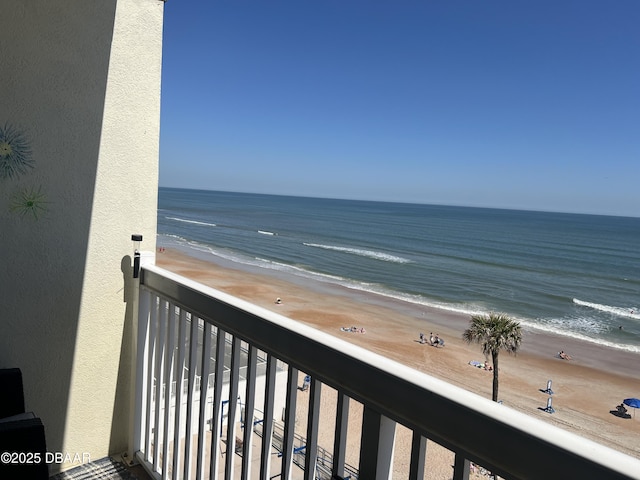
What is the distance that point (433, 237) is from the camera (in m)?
31.0

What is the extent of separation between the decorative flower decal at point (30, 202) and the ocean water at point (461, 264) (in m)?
13.4

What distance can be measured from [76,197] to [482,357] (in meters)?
10.3

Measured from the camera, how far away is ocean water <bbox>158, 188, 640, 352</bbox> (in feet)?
46.7

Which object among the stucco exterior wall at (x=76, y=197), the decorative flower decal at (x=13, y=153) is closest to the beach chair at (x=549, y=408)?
the stucco exterior wall at (x=76, y=197)

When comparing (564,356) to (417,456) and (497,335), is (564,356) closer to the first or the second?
(497,335)

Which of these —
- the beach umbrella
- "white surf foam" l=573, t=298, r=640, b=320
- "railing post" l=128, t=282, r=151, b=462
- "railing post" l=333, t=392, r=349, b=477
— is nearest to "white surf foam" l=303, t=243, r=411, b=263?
"white surf foam" l=573, t=298, r=640, b=320

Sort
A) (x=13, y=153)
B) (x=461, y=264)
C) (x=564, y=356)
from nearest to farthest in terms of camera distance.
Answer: (x=13, y=153)
(x=564, y=356)
(x=461, y=264)

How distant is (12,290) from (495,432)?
171 cm

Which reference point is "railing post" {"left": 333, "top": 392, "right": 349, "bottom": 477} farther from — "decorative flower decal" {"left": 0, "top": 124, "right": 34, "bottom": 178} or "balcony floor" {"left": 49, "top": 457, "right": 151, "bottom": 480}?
"decorative flower decal" {"left": 0, "top": 124, "right": 34, "bottom": 178}

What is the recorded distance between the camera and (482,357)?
405 inches

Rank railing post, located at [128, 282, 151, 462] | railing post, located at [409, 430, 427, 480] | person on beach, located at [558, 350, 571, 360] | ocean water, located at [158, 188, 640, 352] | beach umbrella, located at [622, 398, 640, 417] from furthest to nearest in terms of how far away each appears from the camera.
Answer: ocean water, located at [158, 188, 640, 352] → person on beach, located at [558, 350, 571, 360] → beach umbrella, located at [622, 398, 640, 417] → railing post, located at [128, 282, 151, 462] → railing post, located at [409, 430, 427, 480]

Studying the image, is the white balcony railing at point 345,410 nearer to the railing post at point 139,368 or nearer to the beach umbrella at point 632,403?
the railing post at point 139,368

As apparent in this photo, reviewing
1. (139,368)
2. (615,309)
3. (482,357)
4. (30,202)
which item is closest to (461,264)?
(615,309)

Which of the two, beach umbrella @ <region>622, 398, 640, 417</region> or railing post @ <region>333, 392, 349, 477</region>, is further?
beach umbrella @ <region>622, 398, 640, 417</region>
